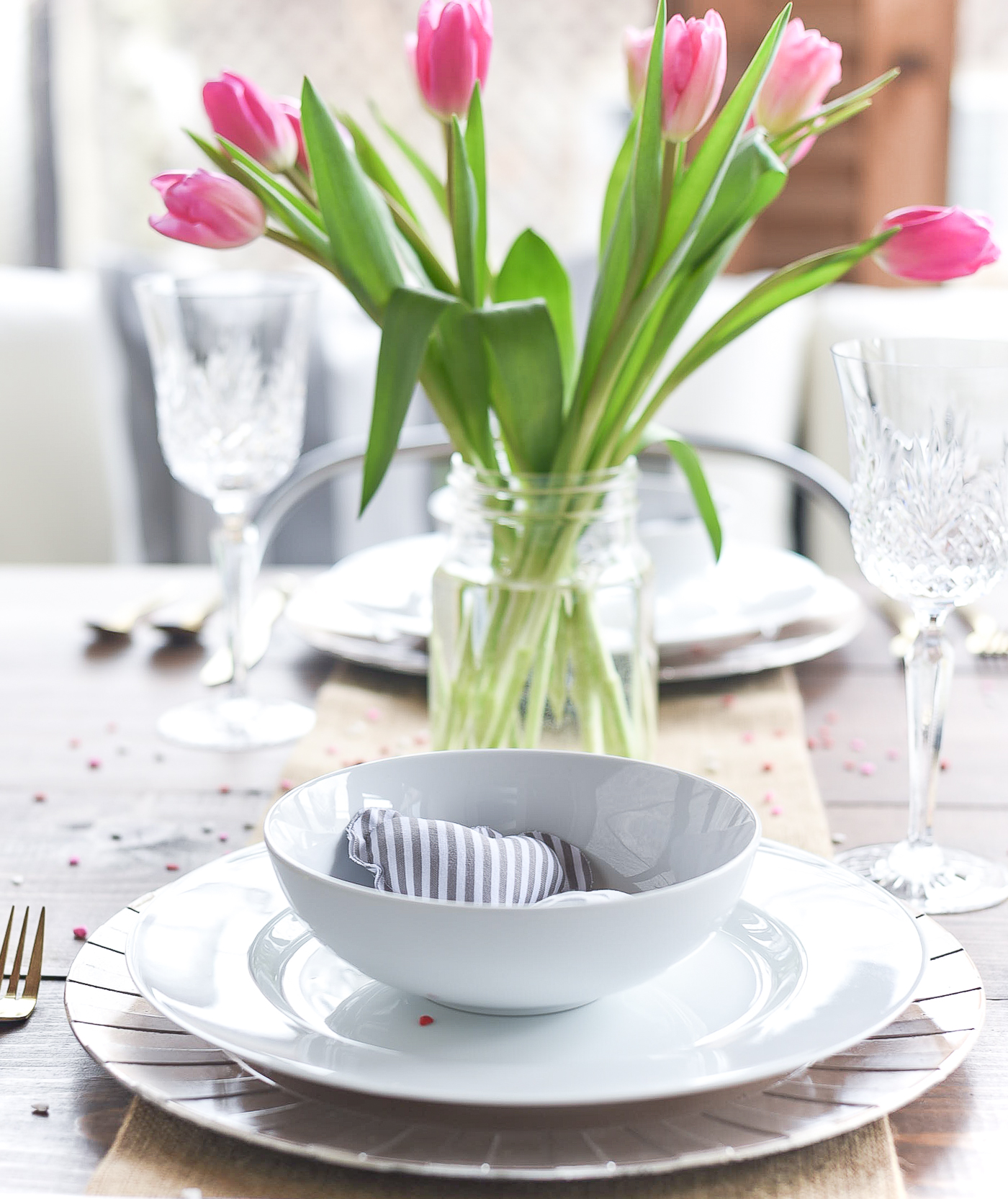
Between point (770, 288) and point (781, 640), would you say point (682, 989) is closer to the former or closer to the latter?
point (770, 288)

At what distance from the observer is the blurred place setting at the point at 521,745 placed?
1.49ft

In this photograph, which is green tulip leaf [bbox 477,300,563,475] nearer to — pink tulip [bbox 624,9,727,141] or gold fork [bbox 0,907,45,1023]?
pink tulip [bbox 624,9,727,141]

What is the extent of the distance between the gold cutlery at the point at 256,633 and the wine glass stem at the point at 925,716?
0.51 metres


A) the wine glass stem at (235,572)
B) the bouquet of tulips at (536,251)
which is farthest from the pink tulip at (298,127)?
the wine glass stem at (235,572)

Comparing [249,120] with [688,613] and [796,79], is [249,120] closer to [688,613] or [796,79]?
[796,79]

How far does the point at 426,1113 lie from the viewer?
0.45m

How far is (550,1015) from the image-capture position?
496 millimetres

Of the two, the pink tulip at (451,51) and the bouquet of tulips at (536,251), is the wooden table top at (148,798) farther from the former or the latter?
the pink tulip at (451,51)

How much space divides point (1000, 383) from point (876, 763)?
32cm

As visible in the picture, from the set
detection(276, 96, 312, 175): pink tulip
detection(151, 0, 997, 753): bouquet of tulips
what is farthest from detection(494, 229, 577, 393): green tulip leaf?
detection(276, 96, 312, 175): pink tulip

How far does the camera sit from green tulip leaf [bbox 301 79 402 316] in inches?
26.9

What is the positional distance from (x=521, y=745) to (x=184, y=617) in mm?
511

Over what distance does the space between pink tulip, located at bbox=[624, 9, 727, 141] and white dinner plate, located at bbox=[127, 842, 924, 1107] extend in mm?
369

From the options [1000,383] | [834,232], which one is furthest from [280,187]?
[834,232]
